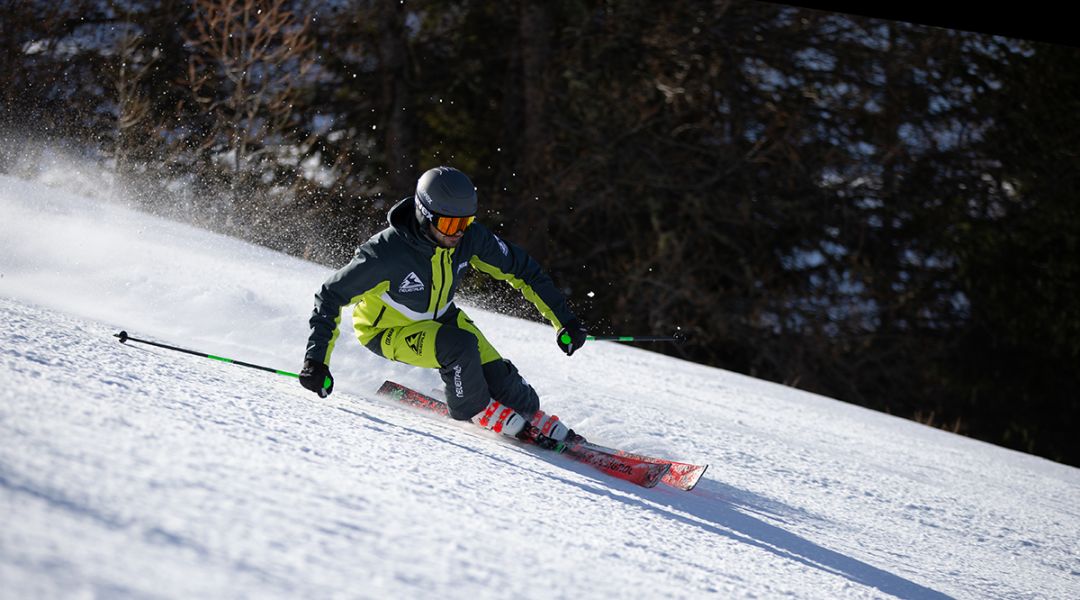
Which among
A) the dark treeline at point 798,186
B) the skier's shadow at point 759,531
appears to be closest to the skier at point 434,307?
the skier's shadow at point 759,531

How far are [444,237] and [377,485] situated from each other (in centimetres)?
152

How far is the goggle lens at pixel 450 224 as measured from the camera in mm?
3721

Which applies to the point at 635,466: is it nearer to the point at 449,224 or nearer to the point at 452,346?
the point at 452,346

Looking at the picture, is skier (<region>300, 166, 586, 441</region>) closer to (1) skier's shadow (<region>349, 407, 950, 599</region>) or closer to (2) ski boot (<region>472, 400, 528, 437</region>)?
(2) ski boot (<region>472, 400, 528, 437</region>)

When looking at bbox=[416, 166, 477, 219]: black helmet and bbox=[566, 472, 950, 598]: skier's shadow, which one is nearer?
bbox=[566, 472, 950, 598]: skier's shadow

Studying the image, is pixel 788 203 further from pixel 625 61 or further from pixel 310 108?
→ pixel 310 108

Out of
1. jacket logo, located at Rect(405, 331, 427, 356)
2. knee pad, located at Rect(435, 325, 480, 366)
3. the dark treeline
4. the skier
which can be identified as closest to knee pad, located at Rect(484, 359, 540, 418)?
the skier

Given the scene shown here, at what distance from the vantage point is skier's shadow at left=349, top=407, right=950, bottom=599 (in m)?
2.94

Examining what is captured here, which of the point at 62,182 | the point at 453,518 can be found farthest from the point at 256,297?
the point at 62,182

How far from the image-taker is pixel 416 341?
155 inches

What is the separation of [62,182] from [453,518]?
9872 millimetres

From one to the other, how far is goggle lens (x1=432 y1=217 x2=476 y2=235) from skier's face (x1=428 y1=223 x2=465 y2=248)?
2 centimetres

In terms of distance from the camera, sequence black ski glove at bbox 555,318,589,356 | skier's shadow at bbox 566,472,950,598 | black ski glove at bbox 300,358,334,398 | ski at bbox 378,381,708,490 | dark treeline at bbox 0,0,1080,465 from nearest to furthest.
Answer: skier's shadow at bbox 566,472,950,598 → black ski glove at bbox 300,358,334,398 → ski at bbox 378,381,708,490 → black ski glove at bbox 555,318,589,356 → dark treeline at bbox 0,0,1080,465

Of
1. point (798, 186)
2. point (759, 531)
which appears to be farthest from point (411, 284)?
point (798, 186)
